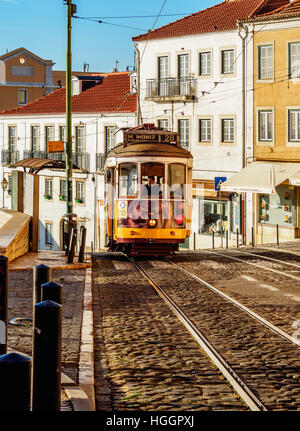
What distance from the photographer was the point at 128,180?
21047 millimetres

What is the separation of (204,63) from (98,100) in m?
11.3

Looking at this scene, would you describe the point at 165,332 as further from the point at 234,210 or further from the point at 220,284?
the point at 234,210

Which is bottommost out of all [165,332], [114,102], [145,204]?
[165,332]

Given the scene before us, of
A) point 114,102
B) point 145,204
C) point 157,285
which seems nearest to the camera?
point 157,285

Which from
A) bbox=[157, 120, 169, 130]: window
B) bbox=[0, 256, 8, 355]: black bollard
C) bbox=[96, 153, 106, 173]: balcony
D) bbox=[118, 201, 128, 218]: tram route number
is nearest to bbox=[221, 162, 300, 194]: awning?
bbox=[157, 120, 169, 130]: window

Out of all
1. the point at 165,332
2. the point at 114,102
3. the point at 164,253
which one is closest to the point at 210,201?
the point at 114,102

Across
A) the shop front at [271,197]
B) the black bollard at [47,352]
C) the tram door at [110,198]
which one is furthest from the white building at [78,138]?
the black bollard at [47,352]

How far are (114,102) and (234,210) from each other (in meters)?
13.2

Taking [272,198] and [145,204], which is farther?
[272,198]

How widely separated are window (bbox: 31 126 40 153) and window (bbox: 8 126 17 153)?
1959 mm

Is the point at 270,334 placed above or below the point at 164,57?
below

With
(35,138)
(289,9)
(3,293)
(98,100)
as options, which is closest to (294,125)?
(289,9)

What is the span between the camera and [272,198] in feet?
113

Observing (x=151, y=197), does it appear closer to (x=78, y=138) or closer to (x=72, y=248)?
(x=72, y=248)
